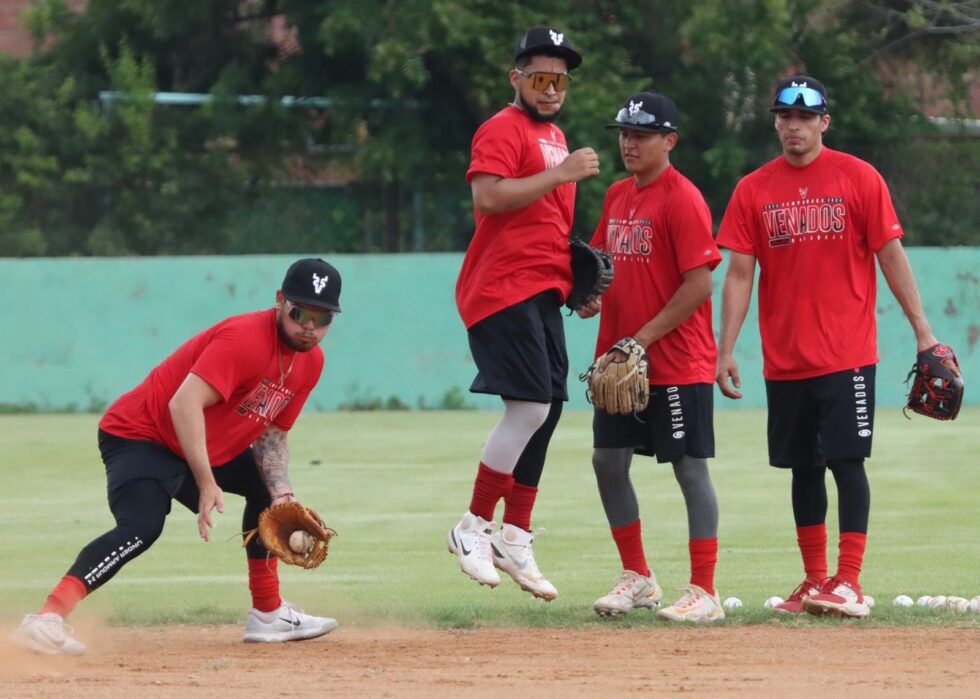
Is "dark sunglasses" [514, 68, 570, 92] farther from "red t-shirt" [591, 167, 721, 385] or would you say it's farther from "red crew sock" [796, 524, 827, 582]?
"red crew sock" [796, 524, 827, 582]

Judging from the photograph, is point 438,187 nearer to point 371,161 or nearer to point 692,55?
point 371,161

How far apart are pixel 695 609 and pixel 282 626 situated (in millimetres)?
1759

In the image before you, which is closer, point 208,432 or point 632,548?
point 208,432

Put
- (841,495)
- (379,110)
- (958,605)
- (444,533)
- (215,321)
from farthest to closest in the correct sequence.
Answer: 1. (379,110)
2. (215,321)
3. (444,533)
4. (958,605)
5. (841,495)

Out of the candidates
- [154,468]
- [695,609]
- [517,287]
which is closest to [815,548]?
[695,609]

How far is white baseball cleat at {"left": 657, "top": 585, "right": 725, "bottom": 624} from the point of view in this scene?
6.95 meters

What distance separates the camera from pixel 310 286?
6.45 m

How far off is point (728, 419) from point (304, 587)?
10.4 m

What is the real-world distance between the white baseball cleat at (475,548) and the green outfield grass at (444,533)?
15.9 inches

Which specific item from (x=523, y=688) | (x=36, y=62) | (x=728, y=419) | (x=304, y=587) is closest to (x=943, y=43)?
(x=728, y=419)

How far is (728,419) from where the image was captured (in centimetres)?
1820

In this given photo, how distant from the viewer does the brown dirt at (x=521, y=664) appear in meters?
5.60

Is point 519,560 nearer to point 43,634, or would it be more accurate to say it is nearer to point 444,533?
point 43,634

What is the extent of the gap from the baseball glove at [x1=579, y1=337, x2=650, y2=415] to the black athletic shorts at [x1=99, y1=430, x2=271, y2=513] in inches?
59.2
